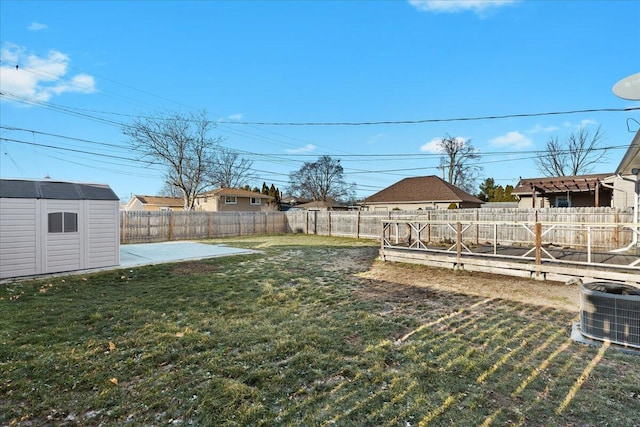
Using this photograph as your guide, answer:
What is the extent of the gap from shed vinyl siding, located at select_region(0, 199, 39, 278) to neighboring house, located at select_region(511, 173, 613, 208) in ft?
57.3

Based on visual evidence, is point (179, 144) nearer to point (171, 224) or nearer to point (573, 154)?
point (171, 224)

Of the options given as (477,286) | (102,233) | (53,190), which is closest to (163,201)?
(102,233)

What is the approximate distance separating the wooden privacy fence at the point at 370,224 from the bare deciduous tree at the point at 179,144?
8415 millimetres

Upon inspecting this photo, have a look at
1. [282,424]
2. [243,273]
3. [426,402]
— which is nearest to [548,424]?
[426,402]

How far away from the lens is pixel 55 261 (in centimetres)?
754

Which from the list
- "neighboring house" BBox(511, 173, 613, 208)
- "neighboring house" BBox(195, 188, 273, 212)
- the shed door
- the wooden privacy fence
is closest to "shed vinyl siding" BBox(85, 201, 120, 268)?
the shed door

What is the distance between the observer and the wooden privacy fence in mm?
11055

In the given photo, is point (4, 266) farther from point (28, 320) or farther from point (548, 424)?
point (548, 424)

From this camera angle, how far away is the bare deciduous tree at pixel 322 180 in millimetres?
41656

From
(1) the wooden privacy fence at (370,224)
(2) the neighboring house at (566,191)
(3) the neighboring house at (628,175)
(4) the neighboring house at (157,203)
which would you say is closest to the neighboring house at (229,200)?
(4) the neighboring house at (157,203)

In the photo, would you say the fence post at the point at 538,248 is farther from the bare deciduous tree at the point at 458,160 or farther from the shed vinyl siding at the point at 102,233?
the bare deciduous tree at the point at 458,160

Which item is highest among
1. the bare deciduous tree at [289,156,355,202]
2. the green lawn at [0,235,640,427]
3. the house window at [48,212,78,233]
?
the bare deciduous tree at [289,156,355,202]

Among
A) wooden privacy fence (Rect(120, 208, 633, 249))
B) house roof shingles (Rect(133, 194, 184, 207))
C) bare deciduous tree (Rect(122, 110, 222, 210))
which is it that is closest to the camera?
wooden privacy fence (Rect(120, 208, 633, 249))

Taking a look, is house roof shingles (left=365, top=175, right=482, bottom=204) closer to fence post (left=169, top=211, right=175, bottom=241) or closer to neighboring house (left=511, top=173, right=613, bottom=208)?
neighboring house (left=511, top=173, right=613, bottom=208)
